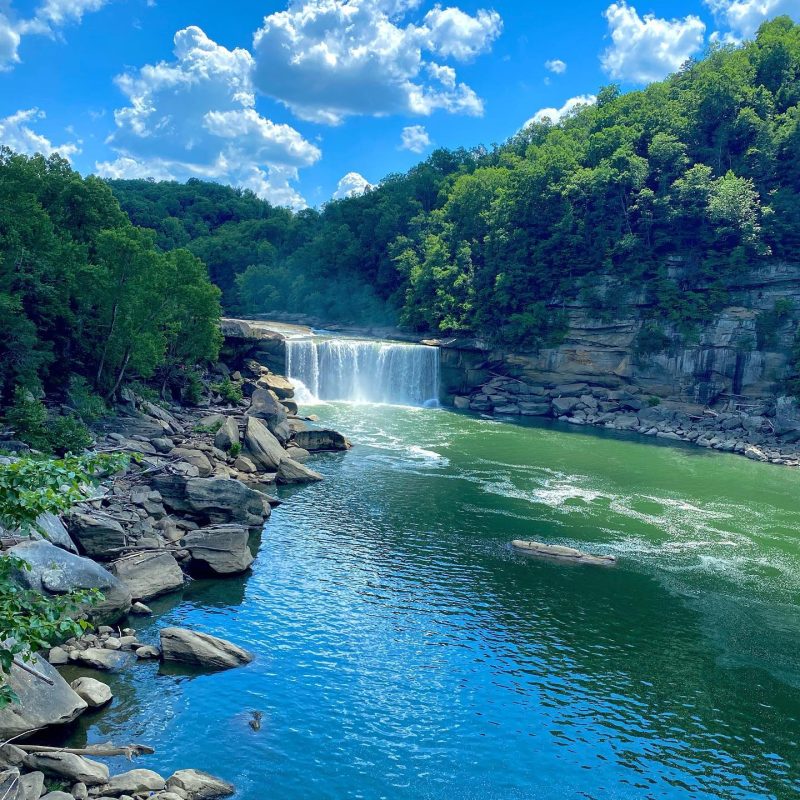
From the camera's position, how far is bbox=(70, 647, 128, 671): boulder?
663 inches

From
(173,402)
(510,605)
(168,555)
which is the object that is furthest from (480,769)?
(173,402)

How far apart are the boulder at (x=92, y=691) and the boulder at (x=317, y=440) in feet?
81.9

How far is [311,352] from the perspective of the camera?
5678 centimetres

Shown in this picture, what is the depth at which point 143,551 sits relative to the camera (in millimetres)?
22531

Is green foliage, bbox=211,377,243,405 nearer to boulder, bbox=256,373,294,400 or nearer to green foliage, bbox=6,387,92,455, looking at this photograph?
boulder, bbox=256,373,294,400

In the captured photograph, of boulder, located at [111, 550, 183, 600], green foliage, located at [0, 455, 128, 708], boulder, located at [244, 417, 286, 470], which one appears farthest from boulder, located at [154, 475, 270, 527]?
green foliage, located at [0, 455, 128, 708]

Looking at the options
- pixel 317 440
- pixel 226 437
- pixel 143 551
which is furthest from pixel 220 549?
pixel 317 440

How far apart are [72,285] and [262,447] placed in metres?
12.1

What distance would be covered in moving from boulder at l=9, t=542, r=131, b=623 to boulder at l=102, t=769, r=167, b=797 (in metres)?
6.16

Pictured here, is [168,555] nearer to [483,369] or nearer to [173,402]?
[173,402]

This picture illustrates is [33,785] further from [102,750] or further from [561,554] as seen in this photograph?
[561,554]

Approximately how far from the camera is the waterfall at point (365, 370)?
186ft

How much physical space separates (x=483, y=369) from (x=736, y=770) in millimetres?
49492

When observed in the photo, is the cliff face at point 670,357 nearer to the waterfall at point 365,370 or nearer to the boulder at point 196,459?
the waterfall at point 365,370
